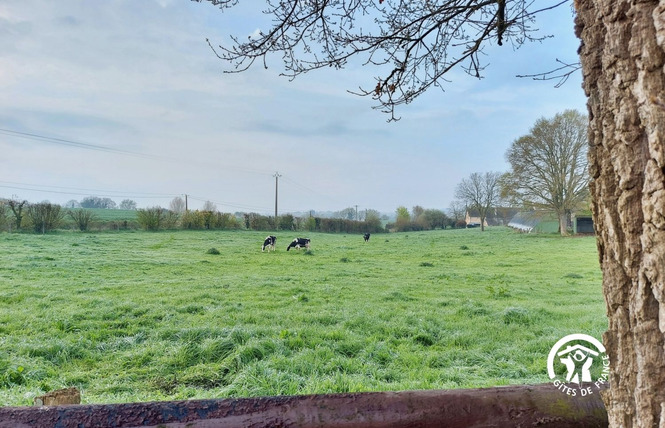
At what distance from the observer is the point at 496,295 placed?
7.82 metres

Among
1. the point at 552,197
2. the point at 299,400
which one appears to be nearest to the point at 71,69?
the point at 299,400

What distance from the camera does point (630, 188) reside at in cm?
60

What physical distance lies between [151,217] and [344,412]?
2408cm

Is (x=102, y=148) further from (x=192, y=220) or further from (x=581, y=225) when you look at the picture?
(x=581, y=225)

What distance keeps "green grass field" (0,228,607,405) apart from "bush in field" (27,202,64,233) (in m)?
8.64

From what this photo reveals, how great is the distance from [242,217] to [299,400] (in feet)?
83.0

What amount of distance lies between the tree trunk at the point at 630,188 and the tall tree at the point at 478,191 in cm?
3187

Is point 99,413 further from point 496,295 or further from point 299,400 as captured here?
point 496,295

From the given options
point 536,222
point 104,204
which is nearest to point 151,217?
point 104,204

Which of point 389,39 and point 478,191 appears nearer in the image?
point 389,39

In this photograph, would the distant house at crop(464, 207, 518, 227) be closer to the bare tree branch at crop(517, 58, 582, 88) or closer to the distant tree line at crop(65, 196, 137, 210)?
the distant tree line at crop(65, 196, 137, 210)

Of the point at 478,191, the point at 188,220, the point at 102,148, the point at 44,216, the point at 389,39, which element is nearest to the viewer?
the point at 389,39

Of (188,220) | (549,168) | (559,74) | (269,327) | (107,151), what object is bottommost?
(269,327)

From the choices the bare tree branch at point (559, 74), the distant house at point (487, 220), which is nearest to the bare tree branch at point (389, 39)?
the bare tree branch at point (559, 74)
